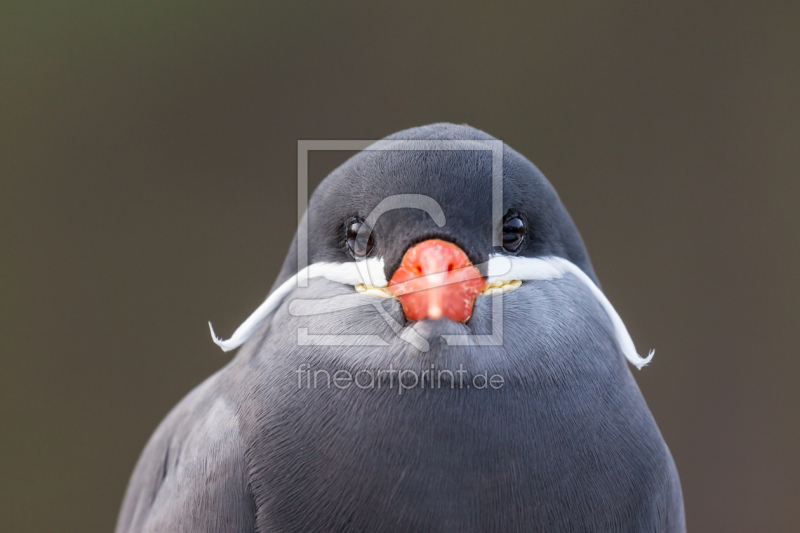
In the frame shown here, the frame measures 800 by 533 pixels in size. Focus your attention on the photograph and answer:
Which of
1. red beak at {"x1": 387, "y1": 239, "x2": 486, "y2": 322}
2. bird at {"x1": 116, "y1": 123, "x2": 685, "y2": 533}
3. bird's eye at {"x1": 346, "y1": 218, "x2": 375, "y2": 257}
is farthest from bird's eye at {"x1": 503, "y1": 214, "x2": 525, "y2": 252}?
bird's eye at {"x1": 346, "y1": 218, "x2": 375, "y2": 257}

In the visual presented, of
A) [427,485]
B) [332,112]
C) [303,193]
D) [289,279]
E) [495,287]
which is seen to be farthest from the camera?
[332,112]

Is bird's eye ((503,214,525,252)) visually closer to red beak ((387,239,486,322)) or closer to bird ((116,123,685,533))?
bird ((116,123,685,533))

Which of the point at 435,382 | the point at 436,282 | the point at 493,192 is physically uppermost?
the point at 493,192

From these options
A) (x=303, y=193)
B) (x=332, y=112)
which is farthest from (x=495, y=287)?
(x=332, y=112)

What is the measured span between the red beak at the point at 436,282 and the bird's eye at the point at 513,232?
145 millimetres

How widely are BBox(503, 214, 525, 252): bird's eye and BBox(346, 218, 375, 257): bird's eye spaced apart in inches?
11.4

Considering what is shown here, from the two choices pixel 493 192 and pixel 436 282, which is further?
pixel 493 192

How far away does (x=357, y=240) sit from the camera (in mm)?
1948

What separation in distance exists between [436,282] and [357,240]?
0.95 ft

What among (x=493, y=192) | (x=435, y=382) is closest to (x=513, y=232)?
(x=493, y=192)

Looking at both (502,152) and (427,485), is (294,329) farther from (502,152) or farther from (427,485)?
(502,152)

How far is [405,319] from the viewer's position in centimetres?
177

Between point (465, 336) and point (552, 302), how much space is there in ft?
0.81

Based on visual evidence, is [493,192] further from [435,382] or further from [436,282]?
[435,382]
